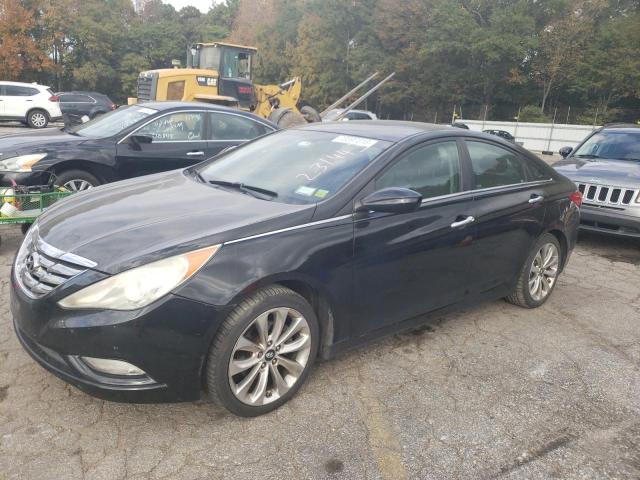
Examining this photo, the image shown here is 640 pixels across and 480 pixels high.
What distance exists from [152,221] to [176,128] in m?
4.17

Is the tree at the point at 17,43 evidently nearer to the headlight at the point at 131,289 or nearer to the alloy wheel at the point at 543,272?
the alloy wheel at the point at 543,272

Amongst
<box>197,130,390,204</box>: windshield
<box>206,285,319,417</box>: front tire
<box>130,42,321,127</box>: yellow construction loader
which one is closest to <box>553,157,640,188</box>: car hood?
<box>197,130,390,204</box>: windshield

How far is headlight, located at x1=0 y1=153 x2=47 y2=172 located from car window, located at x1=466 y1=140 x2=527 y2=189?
4.60 meters

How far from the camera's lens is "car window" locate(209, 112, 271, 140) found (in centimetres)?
687

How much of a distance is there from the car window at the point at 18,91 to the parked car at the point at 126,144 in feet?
50.1

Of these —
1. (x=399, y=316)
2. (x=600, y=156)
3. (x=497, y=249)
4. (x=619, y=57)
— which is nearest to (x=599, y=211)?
(x=600, y=156)

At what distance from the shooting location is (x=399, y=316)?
11.0ft

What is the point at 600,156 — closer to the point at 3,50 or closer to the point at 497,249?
the point at 497,249

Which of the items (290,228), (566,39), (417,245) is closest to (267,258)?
(290,228)

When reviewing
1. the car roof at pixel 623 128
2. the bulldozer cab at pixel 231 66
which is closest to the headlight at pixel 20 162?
the car roof at pixel 623 128

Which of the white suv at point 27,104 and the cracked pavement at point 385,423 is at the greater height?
the white suv at point 27,104

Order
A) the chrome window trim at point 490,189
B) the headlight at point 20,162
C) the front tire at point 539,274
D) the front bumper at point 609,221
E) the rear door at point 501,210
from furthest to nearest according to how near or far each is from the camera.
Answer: the front bumper at point 609,221, the headlight at point 20,162, the front tire at point 539,274, the rear door at point 501,210, the chrome window trim at point 490,189

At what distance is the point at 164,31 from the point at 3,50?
1963 centimetres

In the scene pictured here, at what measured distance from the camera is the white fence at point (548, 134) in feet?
83.1
